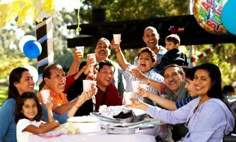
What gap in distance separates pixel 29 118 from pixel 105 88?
4.36 feet

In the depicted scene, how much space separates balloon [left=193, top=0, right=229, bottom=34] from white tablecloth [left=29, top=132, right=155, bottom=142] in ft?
10.1

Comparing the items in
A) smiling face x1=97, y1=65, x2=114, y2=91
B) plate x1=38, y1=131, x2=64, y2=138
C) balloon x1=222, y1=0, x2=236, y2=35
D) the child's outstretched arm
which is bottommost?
Answer: plate x1=38, y1=131, x2=64, y2=138

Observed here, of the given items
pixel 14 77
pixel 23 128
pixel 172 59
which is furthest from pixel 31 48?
pixel 23 128

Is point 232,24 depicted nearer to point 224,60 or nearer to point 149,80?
point 149,80

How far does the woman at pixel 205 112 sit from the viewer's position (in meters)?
3.99

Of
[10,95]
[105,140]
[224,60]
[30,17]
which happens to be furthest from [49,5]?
[224,60]

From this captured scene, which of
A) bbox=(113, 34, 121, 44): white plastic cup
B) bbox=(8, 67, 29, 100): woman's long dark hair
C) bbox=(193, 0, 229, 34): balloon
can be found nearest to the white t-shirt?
bbox=(8, 67, 29, 100): woman's long dark hair

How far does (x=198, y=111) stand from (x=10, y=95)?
167cm

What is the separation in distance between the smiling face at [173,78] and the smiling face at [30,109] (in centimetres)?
128

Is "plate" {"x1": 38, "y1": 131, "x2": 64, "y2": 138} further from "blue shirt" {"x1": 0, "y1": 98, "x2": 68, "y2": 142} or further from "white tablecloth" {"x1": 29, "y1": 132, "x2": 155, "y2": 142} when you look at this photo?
"blue shirt" {"x1": 0, "y1": 98, "x2": 68, "y2": 142}

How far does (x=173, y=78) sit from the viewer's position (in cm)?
508

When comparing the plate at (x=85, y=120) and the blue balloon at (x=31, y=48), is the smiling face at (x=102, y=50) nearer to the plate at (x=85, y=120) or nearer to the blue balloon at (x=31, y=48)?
the blue balloon at (x=31, y=48)

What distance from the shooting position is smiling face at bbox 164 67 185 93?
5070mm

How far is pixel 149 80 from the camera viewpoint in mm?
5418
